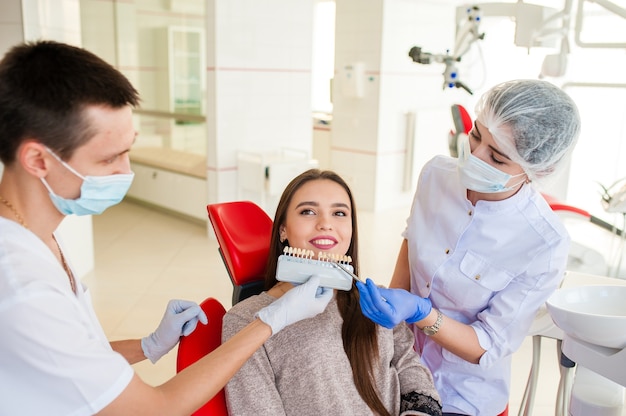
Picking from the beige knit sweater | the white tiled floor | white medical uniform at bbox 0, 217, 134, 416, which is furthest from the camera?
the white tiled floor

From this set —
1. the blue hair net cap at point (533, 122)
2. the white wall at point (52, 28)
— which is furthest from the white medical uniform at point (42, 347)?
the white wall at point (52, 28)

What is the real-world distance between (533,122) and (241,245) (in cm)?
86

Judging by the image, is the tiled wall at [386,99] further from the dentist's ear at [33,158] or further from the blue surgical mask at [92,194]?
the dentist's ear at [33,158]

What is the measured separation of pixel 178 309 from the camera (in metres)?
1.43

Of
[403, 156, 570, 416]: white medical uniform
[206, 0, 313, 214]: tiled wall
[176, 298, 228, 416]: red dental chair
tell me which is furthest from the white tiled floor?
[176, 298, 228, 416]: red dental chair

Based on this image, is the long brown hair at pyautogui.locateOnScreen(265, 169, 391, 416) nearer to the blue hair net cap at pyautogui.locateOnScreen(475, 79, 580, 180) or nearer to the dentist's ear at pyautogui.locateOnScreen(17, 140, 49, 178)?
the blue hair net cap at pyautogui.locateOnScreen(475, 79, 580, 180)

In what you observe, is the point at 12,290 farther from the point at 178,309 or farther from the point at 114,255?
the point at 114,255

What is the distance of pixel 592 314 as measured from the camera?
1.19 metres

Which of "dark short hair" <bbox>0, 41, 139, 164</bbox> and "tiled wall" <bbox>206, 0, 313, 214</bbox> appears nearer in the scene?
"dark short hair" <bbox>0, 41, 139, 164</bbox>

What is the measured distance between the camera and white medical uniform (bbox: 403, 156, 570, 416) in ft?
4.79

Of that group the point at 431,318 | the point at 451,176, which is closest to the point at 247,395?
the point at 431,318

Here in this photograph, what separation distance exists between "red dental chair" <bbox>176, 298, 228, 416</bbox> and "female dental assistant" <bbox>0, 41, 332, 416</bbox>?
0.26 metres

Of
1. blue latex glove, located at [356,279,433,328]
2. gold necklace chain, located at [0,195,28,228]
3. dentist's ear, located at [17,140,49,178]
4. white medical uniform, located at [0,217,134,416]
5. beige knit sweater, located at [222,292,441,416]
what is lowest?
beige knit sweater, located at [222,292,441,416]

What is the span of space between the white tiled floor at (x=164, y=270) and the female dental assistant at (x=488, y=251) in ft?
3.45
